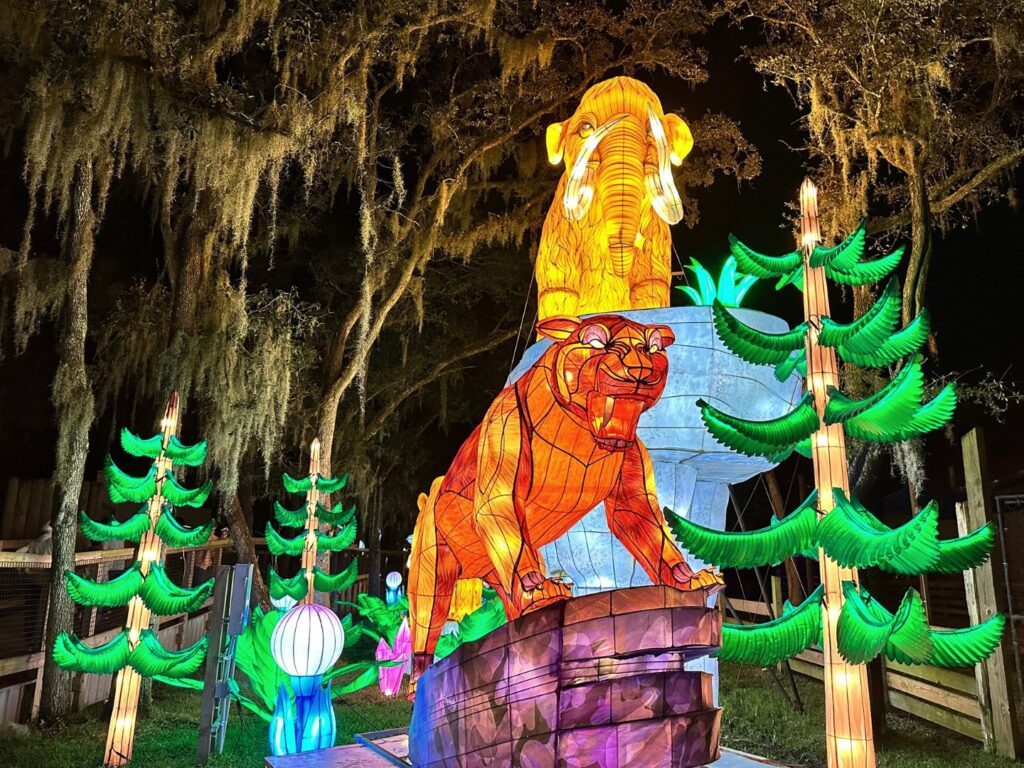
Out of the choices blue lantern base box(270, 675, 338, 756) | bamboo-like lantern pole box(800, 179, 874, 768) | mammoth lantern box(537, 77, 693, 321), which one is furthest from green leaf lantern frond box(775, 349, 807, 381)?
blue lantern base box(270, 675, 338, 756)

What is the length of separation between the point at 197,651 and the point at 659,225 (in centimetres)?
532

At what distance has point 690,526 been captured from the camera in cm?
341

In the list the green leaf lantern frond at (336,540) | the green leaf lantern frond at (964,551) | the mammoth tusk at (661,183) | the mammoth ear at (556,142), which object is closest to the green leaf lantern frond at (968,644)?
the green leaf lantern frond at (964,551)

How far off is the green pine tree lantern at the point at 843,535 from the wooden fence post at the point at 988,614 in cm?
370

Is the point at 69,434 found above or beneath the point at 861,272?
beneath

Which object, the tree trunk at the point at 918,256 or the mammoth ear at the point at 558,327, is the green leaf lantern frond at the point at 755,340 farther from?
the tree trunk at the point at 918,256

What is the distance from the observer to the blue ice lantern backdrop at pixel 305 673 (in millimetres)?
5945

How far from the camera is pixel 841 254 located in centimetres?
385

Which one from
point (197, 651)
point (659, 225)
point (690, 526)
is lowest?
point (197, 651)

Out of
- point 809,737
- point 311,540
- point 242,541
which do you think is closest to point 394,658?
point 242,541

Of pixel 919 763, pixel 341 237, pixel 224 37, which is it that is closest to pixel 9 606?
pixel 224 37

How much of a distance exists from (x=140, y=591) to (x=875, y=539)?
5.68 m

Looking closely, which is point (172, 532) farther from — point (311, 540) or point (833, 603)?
point (833, 603)

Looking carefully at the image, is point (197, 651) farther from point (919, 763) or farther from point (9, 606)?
point (919, 763)
